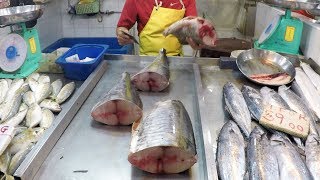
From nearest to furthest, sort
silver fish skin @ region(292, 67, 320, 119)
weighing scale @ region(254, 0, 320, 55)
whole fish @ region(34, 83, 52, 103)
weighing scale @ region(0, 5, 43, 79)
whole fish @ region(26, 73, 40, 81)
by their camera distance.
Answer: silver fish skin @ region(292, 67, 320, 119) < whole fish @ region(34, 83, 52, 103) < weighing scale @ region(0, 5, 43, 79) < whole fish @ region(26, 73, 40, 81) < weighing scale @ region(254, 0, 320, 55)

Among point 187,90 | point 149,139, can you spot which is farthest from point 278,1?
point 149,139

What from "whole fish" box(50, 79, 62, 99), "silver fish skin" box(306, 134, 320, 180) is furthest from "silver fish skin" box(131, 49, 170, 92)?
"silver fish skin" box(306, 134, 320, 180)

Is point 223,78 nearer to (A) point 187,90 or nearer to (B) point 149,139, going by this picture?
(A) point 187,90

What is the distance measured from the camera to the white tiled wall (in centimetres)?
554

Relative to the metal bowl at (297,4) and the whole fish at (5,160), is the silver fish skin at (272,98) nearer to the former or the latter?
the metal bowl at (297,4)

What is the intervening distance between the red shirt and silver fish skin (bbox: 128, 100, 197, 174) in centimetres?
207

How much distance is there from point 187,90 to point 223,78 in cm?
44

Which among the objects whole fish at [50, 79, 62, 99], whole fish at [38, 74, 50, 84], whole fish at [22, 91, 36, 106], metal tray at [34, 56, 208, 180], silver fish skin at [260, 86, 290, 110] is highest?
silver fish skin at [260, 86, 290, 110]

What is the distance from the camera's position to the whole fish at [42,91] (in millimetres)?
2154

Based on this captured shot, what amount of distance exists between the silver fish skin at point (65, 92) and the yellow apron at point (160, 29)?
49.5 inches

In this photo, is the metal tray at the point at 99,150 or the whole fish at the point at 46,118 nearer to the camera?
the metal tray at the point at 99,150

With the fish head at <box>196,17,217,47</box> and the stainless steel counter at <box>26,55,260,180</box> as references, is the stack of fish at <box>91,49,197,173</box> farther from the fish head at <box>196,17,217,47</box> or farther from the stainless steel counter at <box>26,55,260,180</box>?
the fish head at <box>196,17,217,47</box>

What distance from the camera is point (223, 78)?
255 centimetres

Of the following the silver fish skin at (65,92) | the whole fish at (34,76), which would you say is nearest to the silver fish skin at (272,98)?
the silver fish skin at (65,92)
